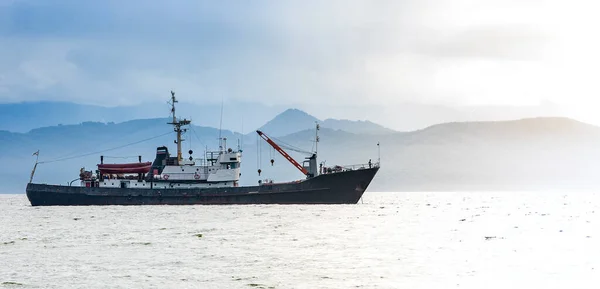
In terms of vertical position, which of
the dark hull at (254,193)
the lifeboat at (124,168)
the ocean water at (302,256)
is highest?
the lifeboat at (124,168)

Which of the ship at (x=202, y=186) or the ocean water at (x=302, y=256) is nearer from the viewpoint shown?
the ocean water at (x=302, y=256)

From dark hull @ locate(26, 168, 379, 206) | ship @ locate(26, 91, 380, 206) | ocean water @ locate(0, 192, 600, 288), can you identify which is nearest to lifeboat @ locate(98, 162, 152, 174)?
ship @ locate(26, 91, 380, 206)

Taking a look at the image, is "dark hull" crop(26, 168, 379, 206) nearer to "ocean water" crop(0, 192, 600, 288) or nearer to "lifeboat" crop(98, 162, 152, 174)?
"lifeboat" crop(98, 162, 152, 174)

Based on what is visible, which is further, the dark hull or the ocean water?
the dark hull

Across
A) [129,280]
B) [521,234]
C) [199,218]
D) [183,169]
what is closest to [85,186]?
[183,169]

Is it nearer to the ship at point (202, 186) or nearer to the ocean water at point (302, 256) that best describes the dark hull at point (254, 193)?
the ship at point (202, 186)

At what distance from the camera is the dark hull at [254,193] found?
3290 inches

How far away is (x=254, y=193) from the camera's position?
84.9 metres

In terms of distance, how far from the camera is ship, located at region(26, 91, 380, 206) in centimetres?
8400

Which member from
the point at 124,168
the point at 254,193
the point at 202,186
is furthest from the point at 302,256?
the point at 124,168

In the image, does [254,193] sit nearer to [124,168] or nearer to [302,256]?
[124,168]

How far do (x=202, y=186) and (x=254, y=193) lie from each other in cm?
786

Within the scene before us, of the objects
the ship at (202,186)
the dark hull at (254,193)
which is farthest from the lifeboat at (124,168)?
the dark hull at (254,193)

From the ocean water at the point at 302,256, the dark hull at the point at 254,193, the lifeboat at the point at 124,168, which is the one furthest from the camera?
the lifeboat at the point at 124,168
